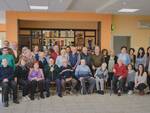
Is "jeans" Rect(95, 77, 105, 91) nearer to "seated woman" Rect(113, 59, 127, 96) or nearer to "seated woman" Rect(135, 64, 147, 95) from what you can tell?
"seated woman" Rect(113, 59, 127, 96)

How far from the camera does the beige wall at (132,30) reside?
11.9m

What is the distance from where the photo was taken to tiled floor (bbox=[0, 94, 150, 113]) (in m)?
5.98

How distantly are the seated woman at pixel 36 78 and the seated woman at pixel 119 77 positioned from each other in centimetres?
210

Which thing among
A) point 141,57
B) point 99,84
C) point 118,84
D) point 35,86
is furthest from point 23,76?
point 141,57

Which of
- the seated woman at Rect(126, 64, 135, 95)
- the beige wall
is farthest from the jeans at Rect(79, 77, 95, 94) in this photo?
the beige wall

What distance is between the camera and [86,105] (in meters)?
6.49

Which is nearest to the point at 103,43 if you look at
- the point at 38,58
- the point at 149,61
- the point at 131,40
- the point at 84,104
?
the point at 131,40

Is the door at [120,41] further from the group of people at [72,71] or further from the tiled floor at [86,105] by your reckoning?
the tiled floor at [86,105]

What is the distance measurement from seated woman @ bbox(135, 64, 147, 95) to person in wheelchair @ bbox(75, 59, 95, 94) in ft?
4.10

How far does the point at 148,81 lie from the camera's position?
8.38 meters

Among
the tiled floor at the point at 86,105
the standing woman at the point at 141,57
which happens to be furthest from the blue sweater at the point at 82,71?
the standing woman at the point at 141,57

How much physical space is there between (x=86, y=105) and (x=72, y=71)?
5.59 ft

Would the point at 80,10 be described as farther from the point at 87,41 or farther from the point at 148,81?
the point at 148,81

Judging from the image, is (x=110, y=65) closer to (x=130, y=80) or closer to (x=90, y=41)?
(x=130, y=80)
